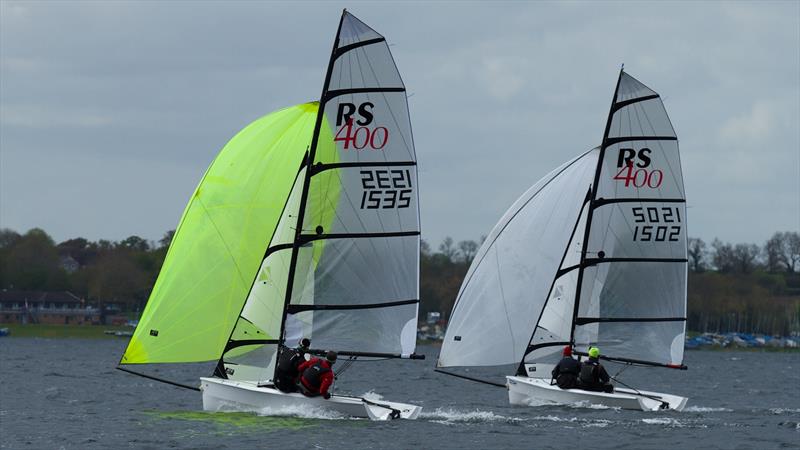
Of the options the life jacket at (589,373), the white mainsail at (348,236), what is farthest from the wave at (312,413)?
the life jacket at (589,373)

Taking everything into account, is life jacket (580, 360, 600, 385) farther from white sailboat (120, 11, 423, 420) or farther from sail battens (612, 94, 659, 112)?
sail battens (612, 94, 659, 112)

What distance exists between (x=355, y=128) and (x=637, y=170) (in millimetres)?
7002

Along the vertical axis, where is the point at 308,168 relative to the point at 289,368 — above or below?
above

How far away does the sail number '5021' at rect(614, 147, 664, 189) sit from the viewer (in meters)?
28.9

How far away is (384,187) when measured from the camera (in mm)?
24359

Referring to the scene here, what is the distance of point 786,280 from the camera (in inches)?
5217

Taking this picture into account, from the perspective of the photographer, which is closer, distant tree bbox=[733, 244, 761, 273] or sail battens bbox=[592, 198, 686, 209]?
sail battens bbox=[592, 198, 686, 209]

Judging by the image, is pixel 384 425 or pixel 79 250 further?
pixel 79 250

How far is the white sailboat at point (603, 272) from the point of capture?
94.9 feet

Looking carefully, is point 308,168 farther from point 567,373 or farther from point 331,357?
point 567,373

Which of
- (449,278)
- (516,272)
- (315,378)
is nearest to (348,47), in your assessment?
(315,378)

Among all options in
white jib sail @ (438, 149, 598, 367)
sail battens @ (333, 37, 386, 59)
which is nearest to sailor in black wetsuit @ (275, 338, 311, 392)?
sail battens @ (333, 37, 386, 59)

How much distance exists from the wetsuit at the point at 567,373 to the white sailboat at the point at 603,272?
1272mm

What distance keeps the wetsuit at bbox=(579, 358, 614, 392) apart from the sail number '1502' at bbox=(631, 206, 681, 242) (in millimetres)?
3004
